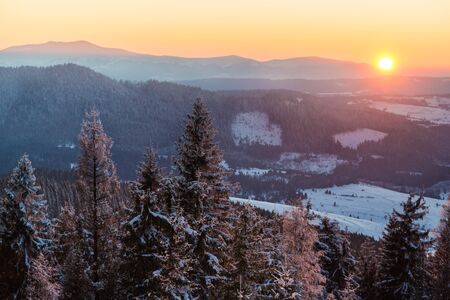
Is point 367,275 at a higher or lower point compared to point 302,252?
lower

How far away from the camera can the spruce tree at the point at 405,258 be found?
3409 centimetres

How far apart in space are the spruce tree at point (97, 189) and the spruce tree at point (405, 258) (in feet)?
61.1

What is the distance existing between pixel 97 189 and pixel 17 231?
449 cm

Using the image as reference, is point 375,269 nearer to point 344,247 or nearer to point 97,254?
point 344,247

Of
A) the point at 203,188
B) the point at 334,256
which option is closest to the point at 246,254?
the point at 203,188

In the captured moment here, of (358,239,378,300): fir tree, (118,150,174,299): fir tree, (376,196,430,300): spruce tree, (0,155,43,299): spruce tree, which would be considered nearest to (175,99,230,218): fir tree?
(118,150,174,299): fir tree

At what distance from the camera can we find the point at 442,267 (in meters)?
34.8

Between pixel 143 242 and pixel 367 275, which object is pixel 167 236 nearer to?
pixel 143 242

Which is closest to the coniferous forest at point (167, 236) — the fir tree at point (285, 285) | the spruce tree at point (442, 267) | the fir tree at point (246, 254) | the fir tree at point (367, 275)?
the fir tree at point (246, 254)

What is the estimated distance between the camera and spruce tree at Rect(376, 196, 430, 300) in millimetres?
34094

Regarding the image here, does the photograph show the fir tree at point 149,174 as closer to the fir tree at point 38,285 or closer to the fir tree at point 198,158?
the fir tree at point 198,158

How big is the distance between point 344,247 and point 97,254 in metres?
22.3

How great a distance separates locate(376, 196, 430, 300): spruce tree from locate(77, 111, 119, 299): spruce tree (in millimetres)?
18621

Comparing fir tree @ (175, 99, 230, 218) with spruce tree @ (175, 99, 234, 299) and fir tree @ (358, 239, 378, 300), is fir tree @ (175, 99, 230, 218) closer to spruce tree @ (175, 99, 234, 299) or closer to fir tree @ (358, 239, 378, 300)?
spruce tree @ (175, 99, 234, 299)
